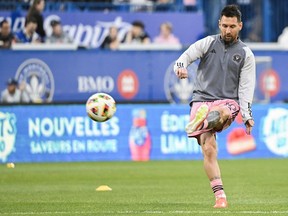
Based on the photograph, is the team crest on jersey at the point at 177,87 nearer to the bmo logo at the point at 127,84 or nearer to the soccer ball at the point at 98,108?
the bmo logo at the point at 127,84

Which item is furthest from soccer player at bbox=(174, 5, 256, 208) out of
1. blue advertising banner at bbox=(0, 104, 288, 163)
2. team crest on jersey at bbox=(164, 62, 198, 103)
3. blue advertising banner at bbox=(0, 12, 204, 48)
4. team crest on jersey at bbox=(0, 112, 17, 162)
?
blue advertising banner at bbox=(0, 12, 204, 48)

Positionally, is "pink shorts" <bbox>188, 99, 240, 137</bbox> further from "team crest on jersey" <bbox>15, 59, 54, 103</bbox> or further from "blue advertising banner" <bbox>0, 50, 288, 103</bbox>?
"blue advertising banner" <bbox>0, 50, 288, 103</bbox>

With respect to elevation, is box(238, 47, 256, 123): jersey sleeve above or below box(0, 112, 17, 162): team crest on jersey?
above

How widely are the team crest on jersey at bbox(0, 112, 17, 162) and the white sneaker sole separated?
11509mm

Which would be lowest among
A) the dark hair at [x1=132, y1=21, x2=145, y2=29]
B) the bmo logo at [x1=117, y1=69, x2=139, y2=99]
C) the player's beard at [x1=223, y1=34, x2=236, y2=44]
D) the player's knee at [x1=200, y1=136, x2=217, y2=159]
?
the player's knee at [x1=200, y1=136, x2=217, y2=159]

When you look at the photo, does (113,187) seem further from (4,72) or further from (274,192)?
(4,72)

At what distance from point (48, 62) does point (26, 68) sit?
688mm

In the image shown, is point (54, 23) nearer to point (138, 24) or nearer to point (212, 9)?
point (138, 24)

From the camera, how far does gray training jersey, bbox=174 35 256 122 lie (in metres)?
11.4

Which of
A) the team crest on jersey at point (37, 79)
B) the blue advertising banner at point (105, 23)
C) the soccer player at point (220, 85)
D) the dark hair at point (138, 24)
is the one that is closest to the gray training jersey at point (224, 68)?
the soccer player at point (220, 85)

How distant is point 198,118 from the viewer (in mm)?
11219

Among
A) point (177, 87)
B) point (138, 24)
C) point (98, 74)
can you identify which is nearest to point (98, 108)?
point (98, 74)

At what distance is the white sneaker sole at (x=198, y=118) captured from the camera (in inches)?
441

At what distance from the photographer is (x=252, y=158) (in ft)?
77.9
